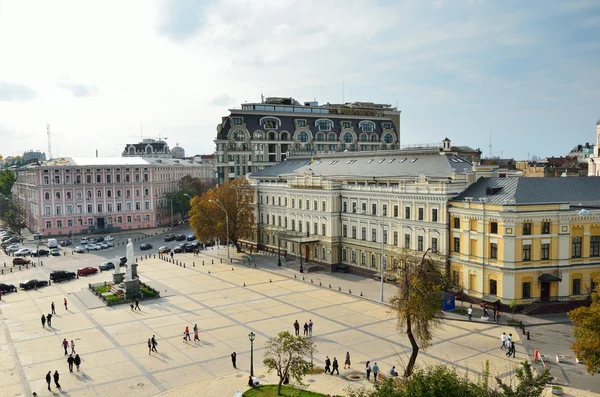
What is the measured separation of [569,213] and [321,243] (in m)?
34.6

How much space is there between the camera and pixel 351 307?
5453cm

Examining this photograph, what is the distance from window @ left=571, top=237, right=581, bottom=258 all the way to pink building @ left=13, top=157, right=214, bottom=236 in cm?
9700

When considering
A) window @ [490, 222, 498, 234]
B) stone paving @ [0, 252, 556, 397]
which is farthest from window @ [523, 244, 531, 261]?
stone paving @ [0, 252, 556, 397]

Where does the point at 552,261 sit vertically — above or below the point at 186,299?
above

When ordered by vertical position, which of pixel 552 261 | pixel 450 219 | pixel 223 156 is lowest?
pixel 552 261

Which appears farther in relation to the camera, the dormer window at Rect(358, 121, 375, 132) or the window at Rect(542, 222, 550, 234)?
the dormer window at Rect(358, 121, 375, 132)

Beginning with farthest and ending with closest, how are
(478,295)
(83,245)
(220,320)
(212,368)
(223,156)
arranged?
(223,156) < (83,245) < (478,295) < (220,320) < (212,368)

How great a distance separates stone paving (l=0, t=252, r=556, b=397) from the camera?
36.8 metres

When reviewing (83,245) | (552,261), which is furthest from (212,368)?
(83,245)

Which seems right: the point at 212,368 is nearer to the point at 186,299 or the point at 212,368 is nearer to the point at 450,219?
the point at 186,299

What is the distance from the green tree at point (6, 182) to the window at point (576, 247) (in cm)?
15377

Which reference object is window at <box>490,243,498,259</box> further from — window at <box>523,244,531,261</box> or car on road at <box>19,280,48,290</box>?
car on road at <box>19,280,48,290</box>

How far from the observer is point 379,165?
76062 mm

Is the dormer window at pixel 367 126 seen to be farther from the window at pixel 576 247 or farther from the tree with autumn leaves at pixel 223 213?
the window at pixel 576 247
